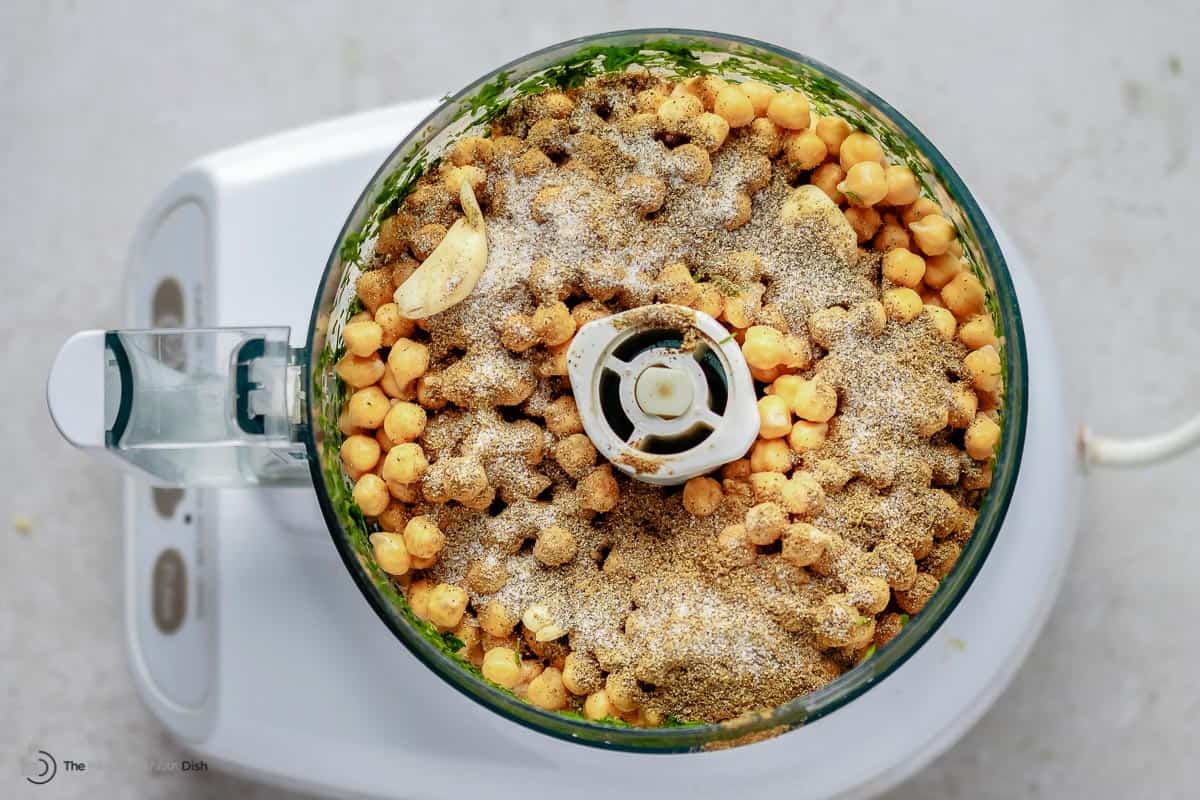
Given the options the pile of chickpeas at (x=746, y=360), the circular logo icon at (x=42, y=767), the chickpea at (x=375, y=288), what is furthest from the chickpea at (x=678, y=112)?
the circular logo icon at (x=42, y=767)

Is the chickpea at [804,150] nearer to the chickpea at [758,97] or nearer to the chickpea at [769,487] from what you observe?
the chickpea at [758,97]

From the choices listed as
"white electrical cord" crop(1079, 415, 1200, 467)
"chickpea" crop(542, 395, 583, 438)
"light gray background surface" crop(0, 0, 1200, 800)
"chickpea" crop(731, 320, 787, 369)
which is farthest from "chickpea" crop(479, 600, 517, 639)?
"light gray background surface" crop(0, 0, 1200, 800)

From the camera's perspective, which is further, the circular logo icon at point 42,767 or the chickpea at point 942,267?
the circular logo icon at point 42,767

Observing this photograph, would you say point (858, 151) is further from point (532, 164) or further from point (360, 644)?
point (360, 644)

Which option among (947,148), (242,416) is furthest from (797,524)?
(947,148)

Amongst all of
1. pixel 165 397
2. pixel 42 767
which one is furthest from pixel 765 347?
pixel 42 767

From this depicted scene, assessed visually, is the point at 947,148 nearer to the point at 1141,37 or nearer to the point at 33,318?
the point at 1141,37

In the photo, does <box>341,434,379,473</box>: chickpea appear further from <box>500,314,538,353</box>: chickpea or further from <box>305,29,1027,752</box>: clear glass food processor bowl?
<box>500,314,538,353</box>: chickpea
